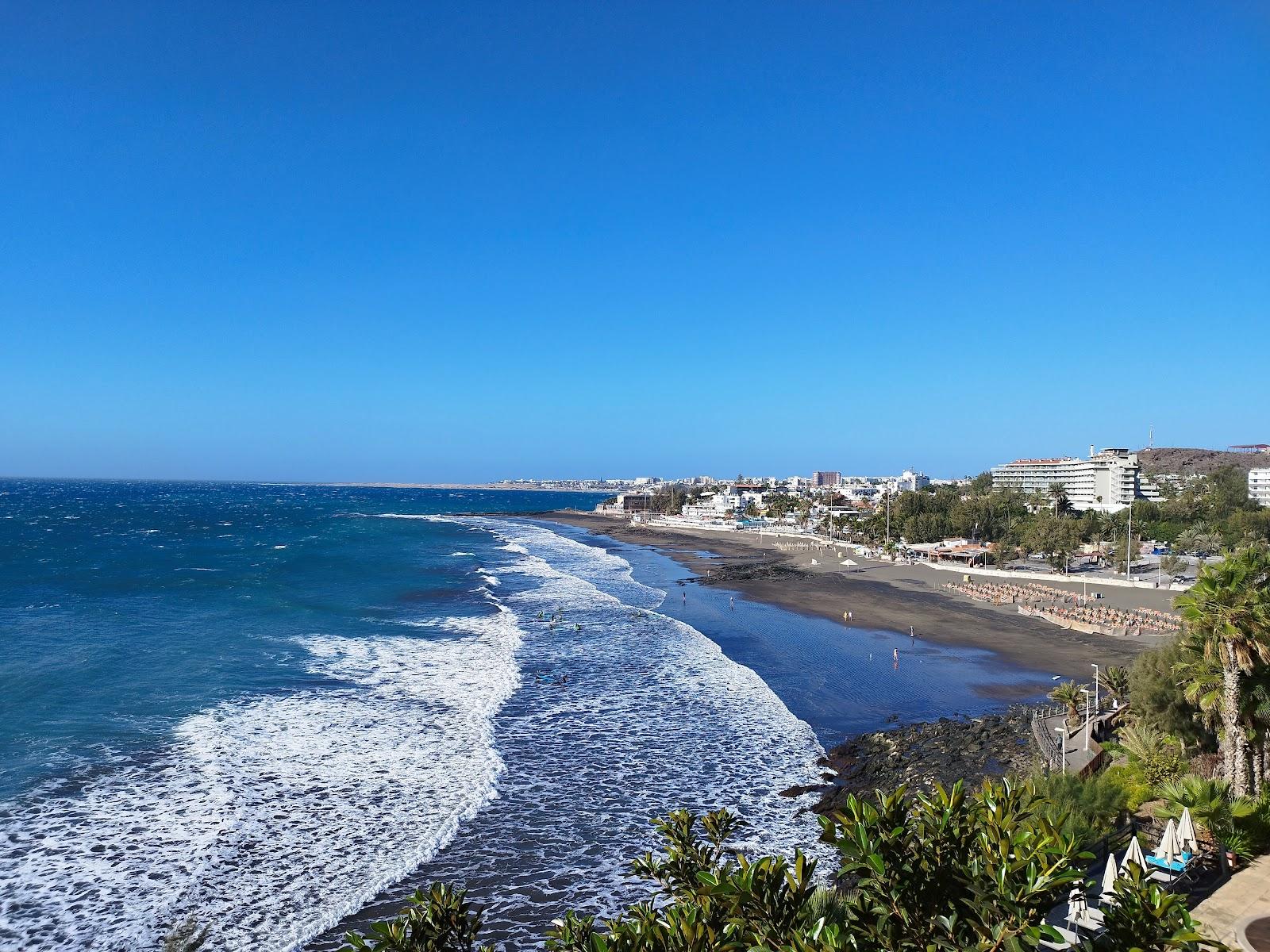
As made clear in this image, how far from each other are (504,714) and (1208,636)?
60.1 ft

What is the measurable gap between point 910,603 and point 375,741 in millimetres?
34878

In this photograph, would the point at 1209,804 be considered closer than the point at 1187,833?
No

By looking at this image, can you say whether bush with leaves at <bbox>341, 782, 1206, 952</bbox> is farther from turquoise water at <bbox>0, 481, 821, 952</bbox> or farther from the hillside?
the hillside

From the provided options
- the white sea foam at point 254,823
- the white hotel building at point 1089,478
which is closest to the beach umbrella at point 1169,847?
the white sea foam at point 254,823

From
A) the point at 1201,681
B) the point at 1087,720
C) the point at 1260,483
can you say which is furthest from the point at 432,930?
the point at 1260,483

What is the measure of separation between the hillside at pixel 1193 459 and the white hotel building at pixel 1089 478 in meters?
49.3

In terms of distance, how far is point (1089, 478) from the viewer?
390 ft

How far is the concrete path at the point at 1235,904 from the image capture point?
9258 millimetres

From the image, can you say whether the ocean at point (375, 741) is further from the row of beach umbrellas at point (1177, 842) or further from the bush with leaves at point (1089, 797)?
the row of beach umbrellas at point (1177, 842)

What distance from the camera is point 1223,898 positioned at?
398 inches

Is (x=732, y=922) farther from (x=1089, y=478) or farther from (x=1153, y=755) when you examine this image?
(x=1089, y=478)

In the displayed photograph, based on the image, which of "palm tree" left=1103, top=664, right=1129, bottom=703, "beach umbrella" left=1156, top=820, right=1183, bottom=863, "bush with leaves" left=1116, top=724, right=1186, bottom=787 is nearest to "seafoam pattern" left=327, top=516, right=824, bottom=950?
"beach umbrella" left=1156, top=820, right=1183, bottom=863

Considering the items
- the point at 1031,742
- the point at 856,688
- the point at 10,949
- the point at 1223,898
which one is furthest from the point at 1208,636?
the point at 10,949

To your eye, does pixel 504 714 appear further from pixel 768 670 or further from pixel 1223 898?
pixel 1223 898
